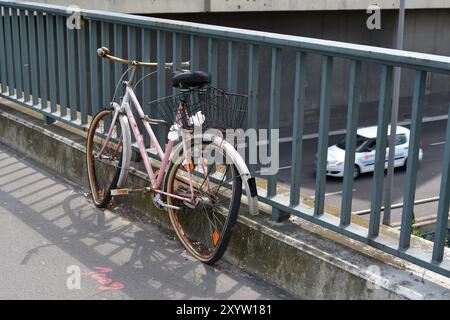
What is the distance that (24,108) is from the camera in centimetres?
625

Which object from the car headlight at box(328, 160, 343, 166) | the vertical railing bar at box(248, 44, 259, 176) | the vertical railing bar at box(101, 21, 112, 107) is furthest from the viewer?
the car headlight at box(328, 160, 343, 166)

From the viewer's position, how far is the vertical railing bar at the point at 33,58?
5.50 m

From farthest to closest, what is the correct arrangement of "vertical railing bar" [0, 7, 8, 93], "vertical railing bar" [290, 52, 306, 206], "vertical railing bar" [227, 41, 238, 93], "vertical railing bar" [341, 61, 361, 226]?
"vertical railing bar" [0, 7, 8, 93]
"vertical railing bar" [227, 41, 238, 93]
"vertical railing bar" [290, 52, 306, 206]
"vertical railing bar" [341, 61, 361, 226]

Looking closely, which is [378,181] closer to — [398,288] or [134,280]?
[398,288]

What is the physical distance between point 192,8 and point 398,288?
56.3 ft

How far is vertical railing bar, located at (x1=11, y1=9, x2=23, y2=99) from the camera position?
19.0 ft

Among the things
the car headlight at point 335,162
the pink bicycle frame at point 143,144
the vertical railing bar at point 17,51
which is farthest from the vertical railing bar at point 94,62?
the car headlight at point 335,162

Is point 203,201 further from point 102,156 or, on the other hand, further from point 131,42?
point 131,42

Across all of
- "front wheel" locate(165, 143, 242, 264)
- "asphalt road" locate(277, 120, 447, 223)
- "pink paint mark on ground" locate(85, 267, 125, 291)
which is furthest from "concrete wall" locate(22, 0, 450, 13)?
"pink paint mark on ground" locate(85, 267, 125, 291)

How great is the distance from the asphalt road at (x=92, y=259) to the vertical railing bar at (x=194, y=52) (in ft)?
3.59

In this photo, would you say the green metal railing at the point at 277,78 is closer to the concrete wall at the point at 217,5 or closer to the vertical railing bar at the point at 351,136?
the vertical railing bar at the point at 351,136

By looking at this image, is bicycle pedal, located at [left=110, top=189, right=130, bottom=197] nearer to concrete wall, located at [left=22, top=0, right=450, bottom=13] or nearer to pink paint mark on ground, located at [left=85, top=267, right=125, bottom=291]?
pink paint mark on ground, located at [left=85, top=267, right=125, bottom=291]

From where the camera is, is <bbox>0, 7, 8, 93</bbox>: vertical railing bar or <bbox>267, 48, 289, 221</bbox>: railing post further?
<bbox>0, 7, 8, 93</bbox>: vertical railing bar
